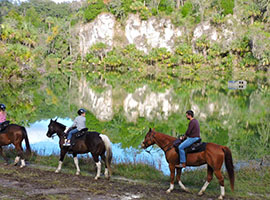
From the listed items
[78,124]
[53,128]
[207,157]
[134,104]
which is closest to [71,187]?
[78,124]

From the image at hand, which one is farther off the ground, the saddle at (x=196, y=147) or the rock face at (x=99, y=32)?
the rock face at (x=99, y=32)

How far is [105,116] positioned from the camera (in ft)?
87.0

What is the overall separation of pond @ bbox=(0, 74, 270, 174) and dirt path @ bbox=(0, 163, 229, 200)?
224cm

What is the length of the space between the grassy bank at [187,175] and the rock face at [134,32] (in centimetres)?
7670

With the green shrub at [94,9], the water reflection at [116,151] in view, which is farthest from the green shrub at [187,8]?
the water reflection at [116,151]

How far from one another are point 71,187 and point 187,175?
443cm

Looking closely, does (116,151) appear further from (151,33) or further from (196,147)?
(151,33)

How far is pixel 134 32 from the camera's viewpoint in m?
91.2

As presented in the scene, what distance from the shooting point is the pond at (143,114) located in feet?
56.5

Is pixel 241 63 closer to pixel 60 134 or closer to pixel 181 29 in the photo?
pixel 181 29

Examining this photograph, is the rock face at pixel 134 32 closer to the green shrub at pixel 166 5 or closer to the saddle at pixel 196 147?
the green shrub at pixel 166 5

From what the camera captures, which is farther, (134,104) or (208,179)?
(134,104)

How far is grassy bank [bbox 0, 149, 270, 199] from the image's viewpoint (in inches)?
392

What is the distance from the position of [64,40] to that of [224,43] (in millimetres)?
45950
